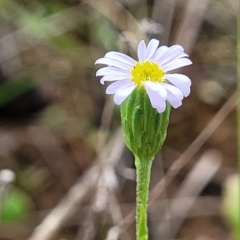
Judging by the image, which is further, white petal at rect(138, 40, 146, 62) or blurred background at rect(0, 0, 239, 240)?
blurred background at rect(0, 0, 239, 240)

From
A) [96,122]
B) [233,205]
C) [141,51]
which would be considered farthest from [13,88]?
[141,51]

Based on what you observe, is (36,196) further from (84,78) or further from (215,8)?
(215,8)

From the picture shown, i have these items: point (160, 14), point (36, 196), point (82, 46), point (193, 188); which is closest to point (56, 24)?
point (82, 46)

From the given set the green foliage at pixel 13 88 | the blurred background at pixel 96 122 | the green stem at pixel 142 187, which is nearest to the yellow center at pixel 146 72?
the green stem at pixel 142 187

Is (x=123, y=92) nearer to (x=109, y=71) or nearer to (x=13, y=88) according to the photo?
(x=109, y=71)

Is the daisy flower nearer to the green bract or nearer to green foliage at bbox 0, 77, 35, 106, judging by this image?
the green bract

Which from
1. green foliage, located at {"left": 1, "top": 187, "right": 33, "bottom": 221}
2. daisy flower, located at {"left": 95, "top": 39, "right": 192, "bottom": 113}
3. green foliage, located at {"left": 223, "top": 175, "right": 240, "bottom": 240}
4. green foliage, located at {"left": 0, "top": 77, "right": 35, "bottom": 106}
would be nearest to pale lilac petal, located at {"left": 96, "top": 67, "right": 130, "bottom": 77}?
daisy flower, located at {"left": 95, "top": 39, "right": 192, "bottom": 113}

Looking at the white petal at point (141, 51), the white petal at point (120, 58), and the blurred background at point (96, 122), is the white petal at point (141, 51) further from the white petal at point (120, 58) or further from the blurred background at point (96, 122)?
the blurred background at point (96, 122)
